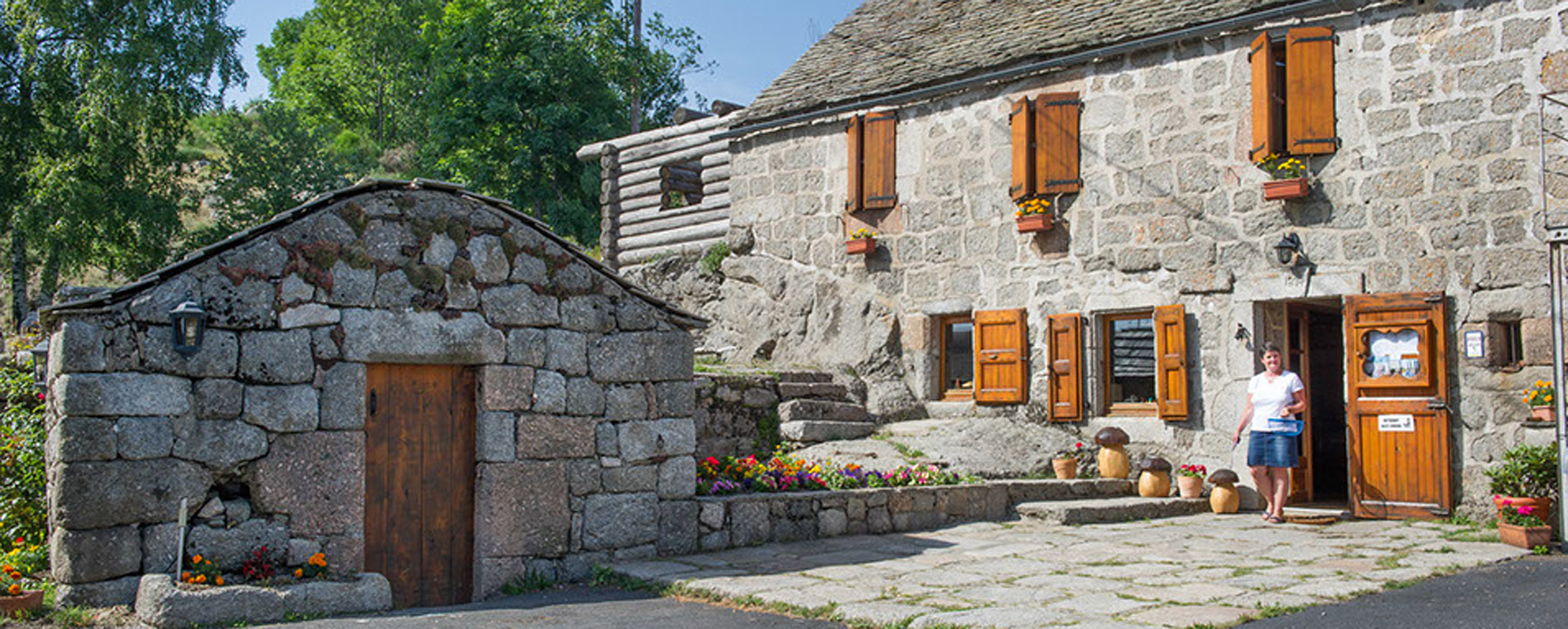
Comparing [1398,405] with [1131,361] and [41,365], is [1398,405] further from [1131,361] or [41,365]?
[41,365]

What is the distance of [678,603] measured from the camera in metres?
6.50

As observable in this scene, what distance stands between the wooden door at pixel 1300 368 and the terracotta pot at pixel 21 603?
9396 millimetres

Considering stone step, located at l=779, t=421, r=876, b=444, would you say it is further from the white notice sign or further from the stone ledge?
the stone ledge

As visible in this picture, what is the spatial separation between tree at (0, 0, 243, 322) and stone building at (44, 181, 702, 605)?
13316 mm

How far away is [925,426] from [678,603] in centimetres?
592

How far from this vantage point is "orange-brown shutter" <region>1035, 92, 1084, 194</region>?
1165 centimetres

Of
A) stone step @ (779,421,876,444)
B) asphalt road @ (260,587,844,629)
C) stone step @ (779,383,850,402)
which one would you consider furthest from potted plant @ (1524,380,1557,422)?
stone step @ (779,383,850,402)

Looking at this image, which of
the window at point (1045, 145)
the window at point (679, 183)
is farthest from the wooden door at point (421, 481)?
the window at point (679, 183)

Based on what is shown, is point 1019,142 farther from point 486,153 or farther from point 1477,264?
point 486,153

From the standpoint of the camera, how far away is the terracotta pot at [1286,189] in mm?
9938

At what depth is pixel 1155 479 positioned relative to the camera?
10.4 metres

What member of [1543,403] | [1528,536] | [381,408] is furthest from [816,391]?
[1528,536]

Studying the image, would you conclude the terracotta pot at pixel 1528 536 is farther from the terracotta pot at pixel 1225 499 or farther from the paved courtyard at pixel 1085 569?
the terracotta pot at pixel 1225 499

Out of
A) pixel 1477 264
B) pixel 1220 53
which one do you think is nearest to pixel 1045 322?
pixel 1220 53
